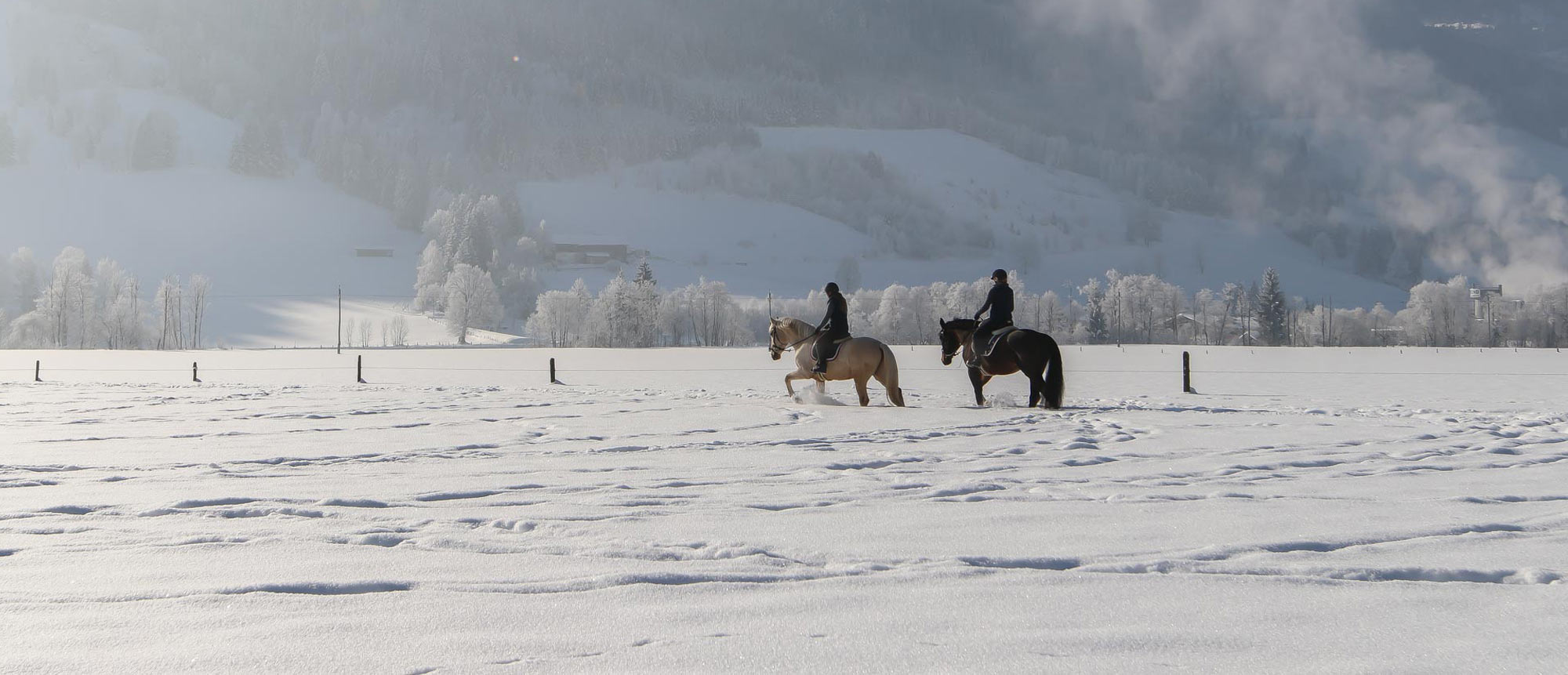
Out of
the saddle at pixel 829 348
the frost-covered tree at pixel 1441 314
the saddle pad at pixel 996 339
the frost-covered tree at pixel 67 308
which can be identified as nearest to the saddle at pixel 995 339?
the saddle pad at pixel 996 339

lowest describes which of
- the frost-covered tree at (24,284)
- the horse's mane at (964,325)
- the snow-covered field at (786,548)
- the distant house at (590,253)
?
the snow-covered field at (786,548)

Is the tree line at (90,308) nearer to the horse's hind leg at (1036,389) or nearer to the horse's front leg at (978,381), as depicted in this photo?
the horse's front leg at (978,381)

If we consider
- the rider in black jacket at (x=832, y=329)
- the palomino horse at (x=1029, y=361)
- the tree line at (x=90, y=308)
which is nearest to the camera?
the palomino horse at (x=1029, y=361)

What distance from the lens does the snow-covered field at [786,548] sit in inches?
141

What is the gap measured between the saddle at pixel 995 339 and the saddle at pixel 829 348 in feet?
6.96

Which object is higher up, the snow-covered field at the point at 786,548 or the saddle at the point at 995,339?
the saddle at the point at 995,339

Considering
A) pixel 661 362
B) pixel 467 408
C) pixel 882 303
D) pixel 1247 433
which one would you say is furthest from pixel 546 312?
pixel 1247 433

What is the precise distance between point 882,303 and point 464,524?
12554cm

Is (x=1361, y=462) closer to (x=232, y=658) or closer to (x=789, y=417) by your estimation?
(x=789, y=417)

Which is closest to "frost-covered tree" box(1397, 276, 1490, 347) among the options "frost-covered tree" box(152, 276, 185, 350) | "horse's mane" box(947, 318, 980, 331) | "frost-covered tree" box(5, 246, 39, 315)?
"horse's mane" box(947, 318, 980, 331)

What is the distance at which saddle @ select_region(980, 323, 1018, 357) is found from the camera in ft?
51.6

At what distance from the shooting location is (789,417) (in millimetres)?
14438

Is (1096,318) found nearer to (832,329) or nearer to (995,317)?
(995,317)

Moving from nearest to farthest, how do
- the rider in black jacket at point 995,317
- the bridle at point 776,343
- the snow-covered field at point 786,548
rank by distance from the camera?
the snow-covered field at point 786,548 < the rider in black jacket at point 995,317 < the bridle at point 776,343
